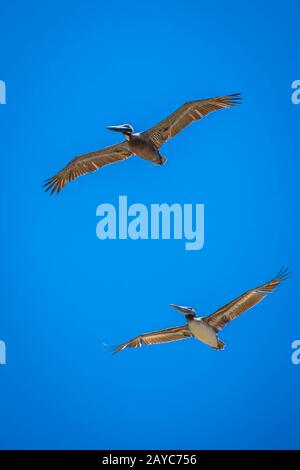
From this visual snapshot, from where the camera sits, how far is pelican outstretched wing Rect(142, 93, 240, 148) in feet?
51.2

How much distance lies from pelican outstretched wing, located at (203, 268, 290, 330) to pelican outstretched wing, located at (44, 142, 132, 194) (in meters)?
3.14

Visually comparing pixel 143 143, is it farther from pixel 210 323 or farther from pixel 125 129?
Result: pixel 210 323

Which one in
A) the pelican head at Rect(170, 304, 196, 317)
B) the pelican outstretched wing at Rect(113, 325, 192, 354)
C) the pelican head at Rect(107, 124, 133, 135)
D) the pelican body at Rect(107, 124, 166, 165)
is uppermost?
the pelican head at Rect(107, 124, 133, 135)

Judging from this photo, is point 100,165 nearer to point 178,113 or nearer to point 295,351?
point 178,113

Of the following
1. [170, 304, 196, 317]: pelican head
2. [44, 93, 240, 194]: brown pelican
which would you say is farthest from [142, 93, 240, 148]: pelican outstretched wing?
[170, 304, 196, 317]: pelican head

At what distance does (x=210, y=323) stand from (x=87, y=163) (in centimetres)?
342

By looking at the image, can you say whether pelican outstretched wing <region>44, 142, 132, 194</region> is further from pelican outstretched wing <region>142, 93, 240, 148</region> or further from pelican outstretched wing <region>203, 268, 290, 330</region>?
pelican outstretched wing <region>203, 268, 290, 330</region>

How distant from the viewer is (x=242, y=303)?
1548 cm

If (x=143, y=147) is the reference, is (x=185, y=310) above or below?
below

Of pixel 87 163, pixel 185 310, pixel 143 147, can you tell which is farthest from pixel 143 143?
pixel 185 310

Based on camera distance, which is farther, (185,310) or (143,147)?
(185,310)
